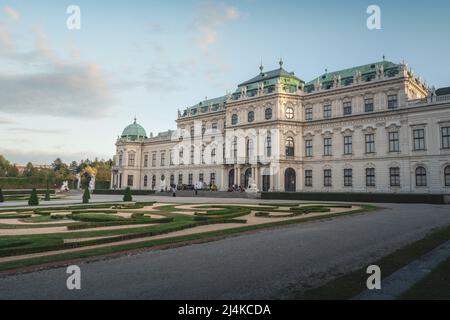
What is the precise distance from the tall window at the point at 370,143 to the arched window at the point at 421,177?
584cm

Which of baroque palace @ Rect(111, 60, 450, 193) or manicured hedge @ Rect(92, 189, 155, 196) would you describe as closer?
baroque palace @ Rect(111, 60, 450, 193)

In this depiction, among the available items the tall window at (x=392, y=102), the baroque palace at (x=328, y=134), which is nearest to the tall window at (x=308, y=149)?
the baroque palace at (x=328, y=134)

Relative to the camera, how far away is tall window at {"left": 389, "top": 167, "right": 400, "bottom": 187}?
4122 centimetres

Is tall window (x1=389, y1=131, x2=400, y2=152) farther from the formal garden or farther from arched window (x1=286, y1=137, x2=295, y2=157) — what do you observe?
the formal garden

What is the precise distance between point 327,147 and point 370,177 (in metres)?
7.17

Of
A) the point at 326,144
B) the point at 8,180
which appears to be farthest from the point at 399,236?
the point at 8,180

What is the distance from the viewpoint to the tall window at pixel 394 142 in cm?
4170

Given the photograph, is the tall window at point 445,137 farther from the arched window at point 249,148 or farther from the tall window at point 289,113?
the arched window at point 249,148

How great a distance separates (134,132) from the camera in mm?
75562

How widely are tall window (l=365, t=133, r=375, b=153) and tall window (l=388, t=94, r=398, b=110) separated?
13.3 feet

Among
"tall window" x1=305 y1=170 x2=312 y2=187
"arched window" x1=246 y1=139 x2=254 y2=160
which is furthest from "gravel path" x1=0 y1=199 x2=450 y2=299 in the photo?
"arched window" x1=246 y1=139 x2=254 y2=160

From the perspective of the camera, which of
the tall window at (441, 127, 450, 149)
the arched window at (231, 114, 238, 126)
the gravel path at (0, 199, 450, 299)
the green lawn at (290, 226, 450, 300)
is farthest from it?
the arched window at (231, 114, 238, 126)

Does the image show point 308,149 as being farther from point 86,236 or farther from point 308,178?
point 86,236
